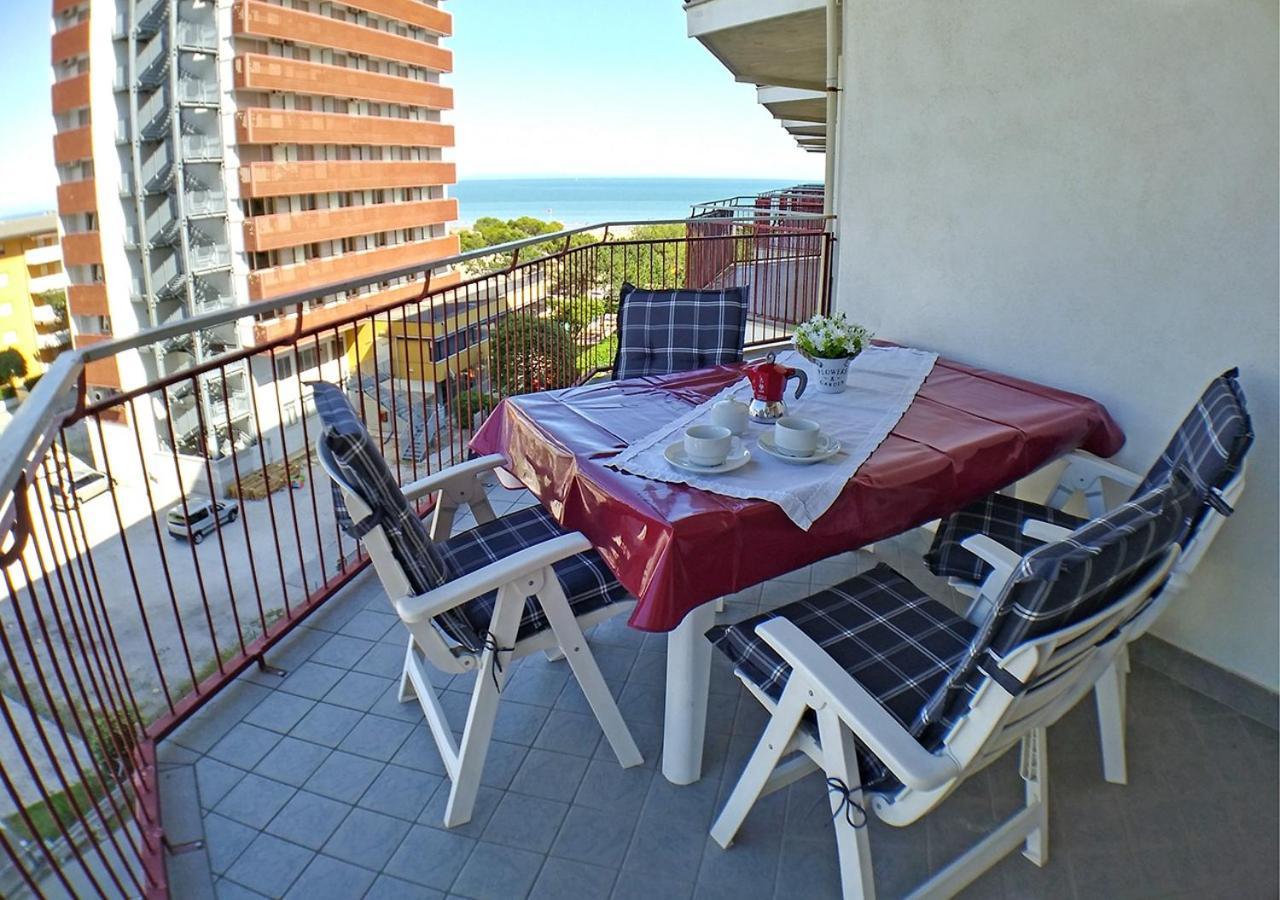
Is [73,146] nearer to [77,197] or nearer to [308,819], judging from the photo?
[77,197]

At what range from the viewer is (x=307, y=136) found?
124ft

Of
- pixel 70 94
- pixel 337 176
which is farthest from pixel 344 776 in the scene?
pixel 70 94

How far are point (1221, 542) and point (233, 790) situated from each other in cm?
294

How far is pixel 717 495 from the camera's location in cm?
170

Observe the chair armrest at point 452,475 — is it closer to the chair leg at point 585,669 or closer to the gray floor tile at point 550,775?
the chair leg at point 585,669

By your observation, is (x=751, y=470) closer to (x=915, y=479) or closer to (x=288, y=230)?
(x=915, y=479)

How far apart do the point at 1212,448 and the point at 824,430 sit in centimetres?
91

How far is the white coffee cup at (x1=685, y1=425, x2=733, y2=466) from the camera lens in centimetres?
180

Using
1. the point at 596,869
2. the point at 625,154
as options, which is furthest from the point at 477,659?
the point at 625,154

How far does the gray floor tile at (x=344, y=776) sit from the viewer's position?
1937 mm

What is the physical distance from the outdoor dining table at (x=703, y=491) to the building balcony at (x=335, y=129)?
131 ft

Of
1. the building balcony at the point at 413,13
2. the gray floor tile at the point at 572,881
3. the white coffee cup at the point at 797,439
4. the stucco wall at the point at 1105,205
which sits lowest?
the gray floor tile at the point at 572,881

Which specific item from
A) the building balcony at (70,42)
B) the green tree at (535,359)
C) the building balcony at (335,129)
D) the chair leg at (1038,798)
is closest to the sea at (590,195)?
the building balcony at (335,129)

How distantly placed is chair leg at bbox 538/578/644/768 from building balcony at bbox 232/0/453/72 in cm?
4291
